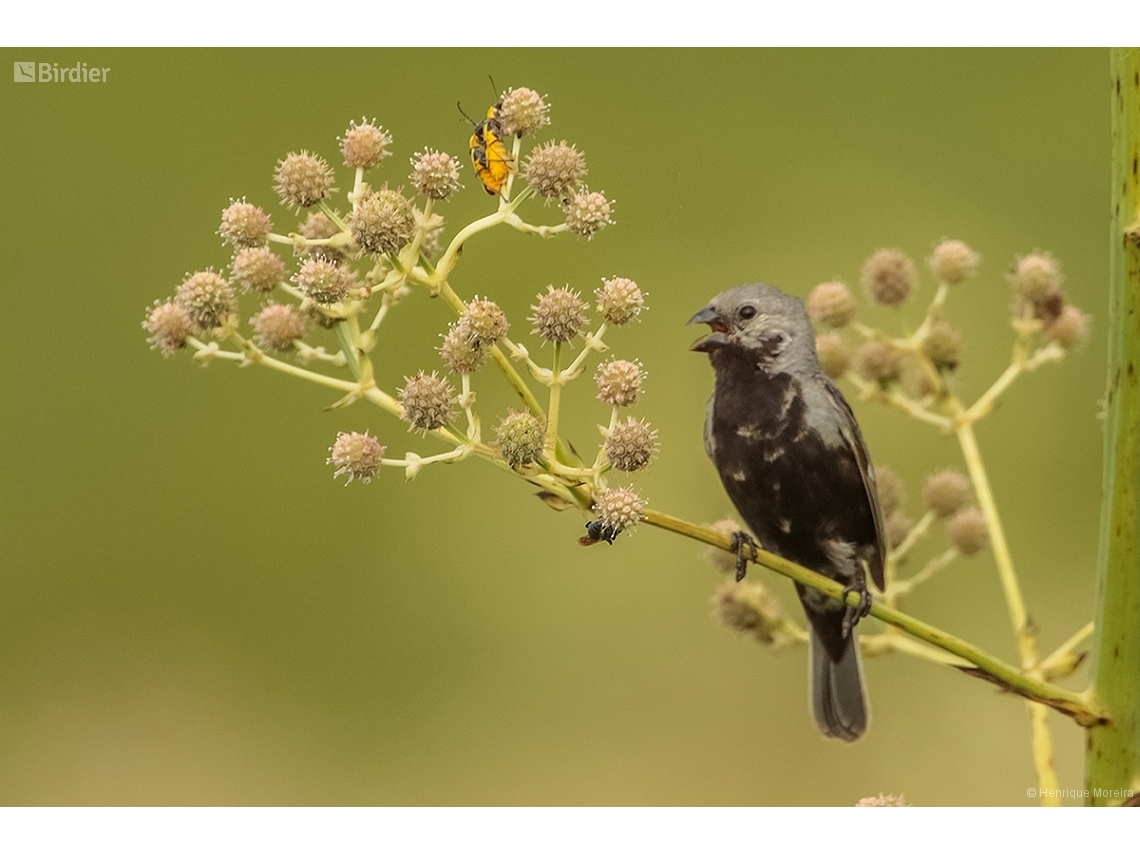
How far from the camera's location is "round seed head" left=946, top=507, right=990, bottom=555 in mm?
2547

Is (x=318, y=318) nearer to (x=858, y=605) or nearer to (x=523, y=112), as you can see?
(x=523, y=112)

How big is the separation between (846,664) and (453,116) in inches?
74.8

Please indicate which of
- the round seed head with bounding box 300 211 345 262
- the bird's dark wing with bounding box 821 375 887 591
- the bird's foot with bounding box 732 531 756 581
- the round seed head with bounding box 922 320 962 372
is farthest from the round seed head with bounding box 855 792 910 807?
the round seed head with bounding box 300 211 345 262

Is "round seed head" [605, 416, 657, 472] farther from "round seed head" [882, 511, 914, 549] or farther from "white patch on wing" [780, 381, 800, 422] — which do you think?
"white patch on wing" [780, 381, 800, 422]

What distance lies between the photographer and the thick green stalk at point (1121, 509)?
185 centimetres

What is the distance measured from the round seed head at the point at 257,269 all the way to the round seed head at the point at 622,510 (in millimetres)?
742

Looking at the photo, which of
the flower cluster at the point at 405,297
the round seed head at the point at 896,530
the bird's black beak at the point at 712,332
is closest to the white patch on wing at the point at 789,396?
the bird's black beak at the point at 712,332

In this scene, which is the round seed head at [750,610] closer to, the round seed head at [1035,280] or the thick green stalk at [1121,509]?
the thick green stalk at [1121,509]

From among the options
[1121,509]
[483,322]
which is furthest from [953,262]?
[483,322]

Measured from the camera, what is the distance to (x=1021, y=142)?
12.1ft

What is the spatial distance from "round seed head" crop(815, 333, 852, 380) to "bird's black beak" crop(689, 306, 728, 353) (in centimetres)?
28

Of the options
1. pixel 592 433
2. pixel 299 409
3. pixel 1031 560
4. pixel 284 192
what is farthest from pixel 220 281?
pixel 1031 560

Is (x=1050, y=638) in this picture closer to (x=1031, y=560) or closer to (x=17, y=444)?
(x=1031, y=560)

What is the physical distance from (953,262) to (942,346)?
19 centimetres
